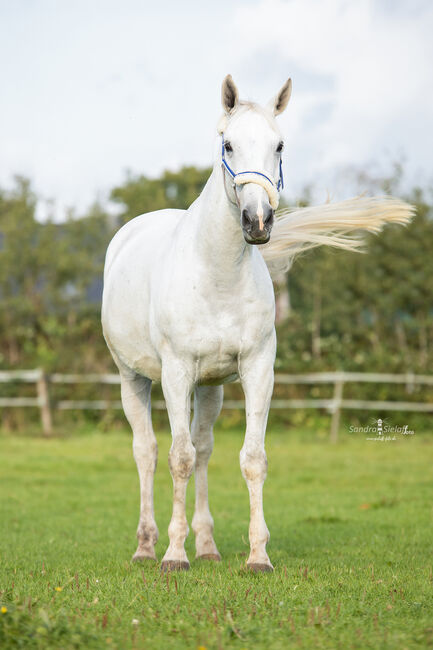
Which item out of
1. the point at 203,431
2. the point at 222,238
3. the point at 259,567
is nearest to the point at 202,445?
the point at 203,431

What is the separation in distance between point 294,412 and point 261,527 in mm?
12256

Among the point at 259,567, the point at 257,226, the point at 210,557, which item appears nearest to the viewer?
the point at 257,226

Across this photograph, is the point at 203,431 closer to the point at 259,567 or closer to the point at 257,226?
the point at 259,567

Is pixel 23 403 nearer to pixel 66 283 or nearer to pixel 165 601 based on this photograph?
pixel 66 283

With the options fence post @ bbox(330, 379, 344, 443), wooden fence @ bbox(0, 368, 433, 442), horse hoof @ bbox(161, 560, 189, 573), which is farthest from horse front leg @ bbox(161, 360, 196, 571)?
fence post @ bbox(330, 379, 344, 443)

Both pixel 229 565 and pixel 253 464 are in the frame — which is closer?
pixel 253 464

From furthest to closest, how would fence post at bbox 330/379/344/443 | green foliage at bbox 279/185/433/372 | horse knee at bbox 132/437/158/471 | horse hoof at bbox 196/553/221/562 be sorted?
green foliage at bbox 279/185/433/372, fence post at bbox 330/379/344/443, horse knee at bbox 132/437/158/471, horse hoof at bbox 196/553/221/562

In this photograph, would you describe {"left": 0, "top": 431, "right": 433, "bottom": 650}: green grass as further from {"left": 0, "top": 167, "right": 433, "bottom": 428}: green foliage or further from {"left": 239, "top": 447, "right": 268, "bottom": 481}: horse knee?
{"left": 0, "top": 167, "right": 433, "bottom": 428}: green foliage

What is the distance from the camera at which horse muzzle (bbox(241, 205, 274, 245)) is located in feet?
14.4

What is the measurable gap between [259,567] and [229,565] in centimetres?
40

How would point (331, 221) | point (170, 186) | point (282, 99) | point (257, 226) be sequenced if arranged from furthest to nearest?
1. point (170, 186)
2. point (331, 221)
3. point (282, 99)
4. point (257, 226)

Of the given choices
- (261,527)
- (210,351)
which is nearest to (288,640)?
(261,527)

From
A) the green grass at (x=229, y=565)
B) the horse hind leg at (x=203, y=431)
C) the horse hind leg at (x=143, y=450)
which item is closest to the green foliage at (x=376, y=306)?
the green grass at (x=229, y=565)

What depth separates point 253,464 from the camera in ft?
17.1
